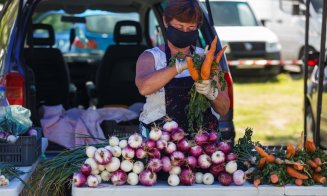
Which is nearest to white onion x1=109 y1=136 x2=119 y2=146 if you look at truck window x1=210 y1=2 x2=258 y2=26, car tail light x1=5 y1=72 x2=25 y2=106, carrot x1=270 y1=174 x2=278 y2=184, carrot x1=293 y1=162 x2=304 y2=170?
carrot x1=270 y1=174 x2=278 y2=184

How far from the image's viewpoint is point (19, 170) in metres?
3.90

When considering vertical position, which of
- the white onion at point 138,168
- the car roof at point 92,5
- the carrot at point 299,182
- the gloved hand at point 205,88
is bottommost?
the car roof at point 92,5

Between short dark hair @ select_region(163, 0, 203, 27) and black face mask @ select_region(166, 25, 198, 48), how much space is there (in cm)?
6

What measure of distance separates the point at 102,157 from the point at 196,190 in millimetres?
488

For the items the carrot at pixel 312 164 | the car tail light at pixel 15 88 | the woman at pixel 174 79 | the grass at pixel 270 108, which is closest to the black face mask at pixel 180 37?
the woman at pixel 174 79

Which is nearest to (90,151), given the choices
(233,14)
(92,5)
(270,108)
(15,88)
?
(15,88)

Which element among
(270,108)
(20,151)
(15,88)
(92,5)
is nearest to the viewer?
(20,151)

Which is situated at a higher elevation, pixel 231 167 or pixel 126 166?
pixel 126 166

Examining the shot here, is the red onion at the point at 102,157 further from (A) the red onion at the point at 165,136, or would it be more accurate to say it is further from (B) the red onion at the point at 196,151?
(B) the red onion at the point at 196,151

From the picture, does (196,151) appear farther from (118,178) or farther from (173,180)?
(118,178)

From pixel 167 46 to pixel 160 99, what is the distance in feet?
1.02

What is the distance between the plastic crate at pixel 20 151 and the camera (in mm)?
3995

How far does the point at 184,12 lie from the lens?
13.8 feet

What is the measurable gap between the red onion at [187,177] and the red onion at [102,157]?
14.5 inches
